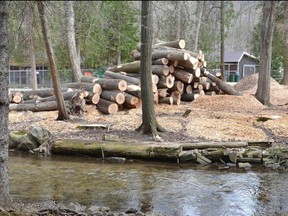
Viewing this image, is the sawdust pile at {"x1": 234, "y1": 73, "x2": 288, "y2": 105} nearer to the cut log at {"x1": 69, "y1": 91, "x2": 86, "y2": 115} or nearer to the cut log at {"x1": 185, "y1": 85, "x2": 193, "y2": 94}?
the cut log at {"x1": 185, "y1": 85, "x2": 193, "y2": 94}

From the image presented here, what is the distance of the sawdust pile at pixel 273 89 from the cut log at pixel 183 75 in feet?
12.2

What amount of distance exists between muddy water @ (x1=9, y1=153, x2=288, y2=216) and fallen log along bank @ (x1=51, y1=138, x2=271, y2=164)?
0.23m

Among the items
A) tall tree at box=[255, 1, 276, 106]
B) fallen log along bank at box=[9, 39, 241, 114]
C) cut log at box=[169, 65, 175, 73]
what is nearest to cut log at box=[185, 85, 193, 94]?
fallen log along bank at box=[9, 39, 241, 114]

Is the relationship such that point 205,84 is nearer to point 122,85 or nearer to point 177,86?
point 177,86

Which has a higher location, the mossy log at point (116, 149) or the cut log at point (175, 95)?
the cut log at point (175, 95)

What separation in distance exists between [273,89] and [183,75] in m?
5.11

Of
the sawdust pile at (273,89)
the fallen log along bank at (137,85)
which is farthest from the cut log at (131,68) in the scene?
the sawdust pile at (273,89)

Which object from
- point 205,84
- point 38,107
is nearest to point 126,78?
point 38,107

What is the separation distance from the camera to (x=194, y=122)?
36.1ft

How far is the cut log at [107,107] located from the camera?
43.4 ft

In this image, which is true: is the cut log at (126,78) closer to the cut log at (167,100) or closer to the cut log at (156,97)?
the cut log at (156,97)

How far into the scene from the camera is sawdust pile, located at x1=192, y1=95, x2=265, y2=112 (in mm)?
13886

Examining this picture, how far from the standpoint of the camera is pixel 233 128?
33.0 feet

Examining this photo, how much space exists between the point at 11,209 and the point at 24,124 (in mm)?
7713
